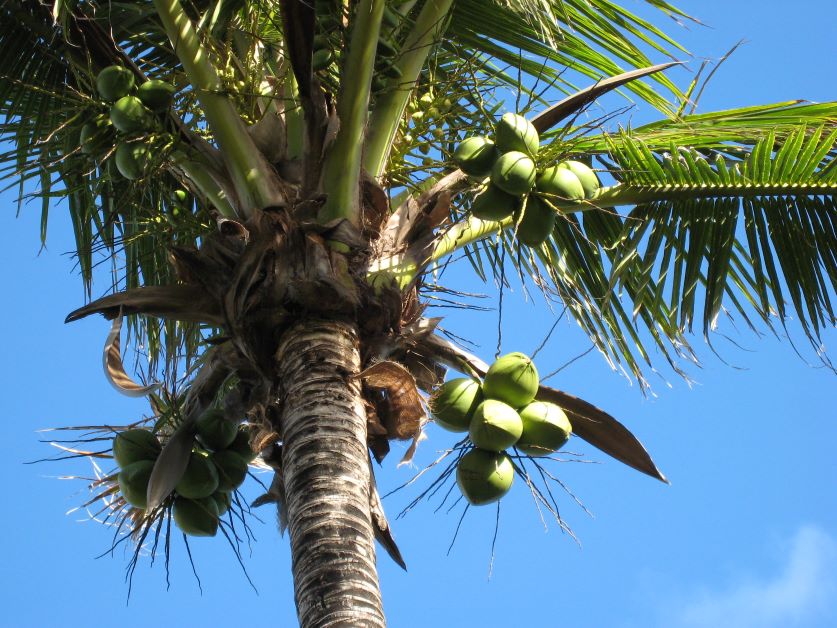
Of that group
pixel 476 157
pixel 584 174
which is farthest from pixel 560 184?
pixel 476 157

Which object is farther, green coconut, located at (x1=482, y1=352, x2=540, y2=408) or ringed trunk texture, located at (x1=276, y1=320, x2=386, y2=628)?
green coconut, located at (x1=482, y1=352, x2=540, y2=408)

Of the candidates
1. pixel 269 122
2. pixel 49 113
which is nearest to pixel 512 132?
pixel 269 122

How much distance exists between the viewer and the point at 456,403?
3.82 m

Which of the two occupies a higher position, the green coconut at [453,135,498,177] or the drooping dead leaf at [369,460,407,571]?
the green coconut at [453,135,498,177]

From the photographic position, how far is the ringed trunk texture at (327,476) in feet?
9.92

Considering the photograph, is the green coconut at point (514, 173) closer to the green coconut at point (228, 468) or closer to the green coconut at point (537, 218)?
the green coconut at point (537, 218)

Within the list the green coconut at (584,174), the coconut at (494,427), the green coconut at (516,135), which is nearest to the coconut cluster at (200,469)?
the coconut at (494,427)

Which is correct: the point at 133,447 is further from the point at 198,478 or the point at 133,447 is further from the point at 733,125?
the point at 733,125

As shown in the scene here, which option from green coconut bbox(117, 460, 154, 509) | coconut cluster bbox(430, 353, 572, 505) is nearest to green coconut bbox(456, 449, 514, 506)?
coconut cluster bbox(430, 353, 572, 505)

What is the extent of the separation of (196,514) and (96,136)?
5.27 ft

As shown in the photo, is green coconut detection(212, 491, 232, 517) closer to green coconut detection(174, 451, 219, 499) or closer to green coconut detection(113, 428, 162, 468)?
green coconut detection(174, 451, 219, 499)

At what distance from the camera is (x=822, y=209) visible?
4.29 m

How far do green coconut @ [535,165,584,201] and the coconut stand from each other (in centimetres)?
76

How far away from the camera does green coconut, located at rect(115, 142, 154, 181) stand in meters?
4.28
